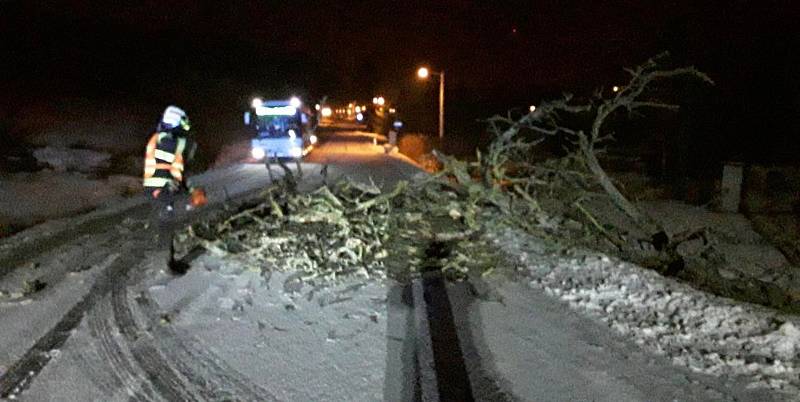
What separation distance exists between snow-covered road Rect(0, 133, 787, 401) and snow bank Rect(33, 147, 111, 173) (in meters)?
19.2

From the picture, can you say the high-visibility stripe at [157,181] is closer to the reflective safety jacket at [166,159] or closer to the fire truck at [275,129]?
the reflective safety jacket at [166,159]

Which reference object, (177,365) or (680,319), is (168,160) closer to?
(177,365)

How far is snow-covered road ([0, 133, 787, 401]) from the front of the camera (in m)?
5.20

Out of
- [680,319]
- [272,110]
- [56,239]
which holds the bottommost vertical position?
[56,239]

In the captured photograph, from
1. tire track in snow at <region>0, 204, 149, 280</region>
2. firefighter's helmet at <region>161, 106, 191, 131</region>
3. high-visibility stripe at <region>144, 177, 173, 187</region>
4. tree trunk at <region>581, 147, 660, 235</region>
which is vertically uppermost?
firefighter's helmet at <region>161, 106, 191, 131</region>

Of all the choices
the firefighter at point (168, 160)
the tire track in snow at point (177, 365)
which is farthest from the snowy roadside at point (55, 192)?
the tire track in snow at point (177, 365)

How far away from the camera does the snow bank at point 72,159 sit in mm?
27047

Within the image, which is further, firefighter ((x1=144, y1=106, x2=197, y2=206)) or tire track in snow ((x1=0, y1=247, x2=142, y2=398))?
firefighter ((x1=144, y1=106, x2=197, y2=206))

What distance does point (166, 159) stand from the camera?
30.6ft

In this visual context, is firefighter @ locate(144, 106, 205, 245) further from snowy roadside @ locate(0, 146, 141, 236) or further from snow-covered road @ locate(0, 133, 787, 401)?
snowy roadside @ locate(0, 146, 141, 236)

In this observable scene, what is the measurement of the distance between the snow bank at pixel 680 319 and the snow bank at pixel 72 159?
72.5ft

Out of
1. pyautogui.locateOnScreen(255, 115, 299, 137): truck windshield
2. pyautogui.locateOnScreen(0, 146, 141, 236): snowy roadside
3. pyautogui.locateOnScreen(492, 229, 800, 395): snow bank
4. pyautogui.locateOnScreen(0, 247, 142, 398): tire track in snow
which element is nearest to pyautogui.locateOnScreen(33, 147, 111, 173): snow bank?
pyautogui.locateOnScreen(0, 146, 141, 236): snowy roadside

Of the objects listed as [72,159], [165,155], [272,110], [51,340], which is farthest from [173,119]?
[72,159]

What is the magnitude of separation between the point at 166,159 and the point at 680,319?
655cm
